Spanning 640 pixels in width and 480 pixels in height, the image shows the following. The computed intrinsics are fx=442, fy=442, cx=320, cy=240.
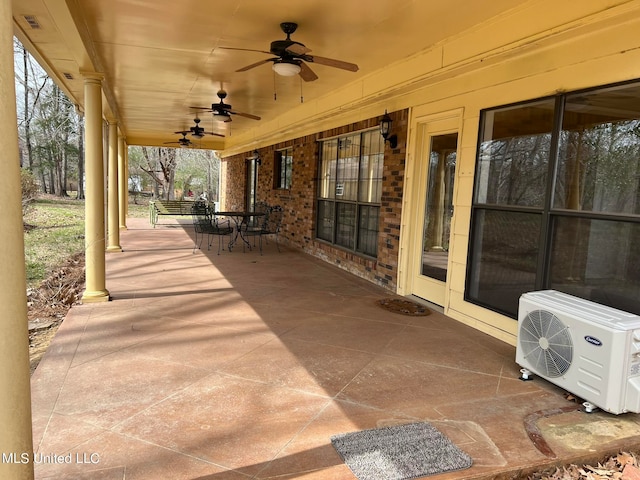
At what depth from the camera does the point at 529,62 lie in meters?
3.78

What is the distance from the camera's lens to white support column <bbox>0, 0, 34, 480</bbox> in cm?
115

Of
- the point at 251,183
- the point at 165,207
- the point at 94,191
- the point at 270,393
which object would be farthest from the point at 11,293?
the point at 165,207

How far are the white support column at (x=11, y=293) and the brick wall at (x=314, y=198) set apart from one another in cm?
475

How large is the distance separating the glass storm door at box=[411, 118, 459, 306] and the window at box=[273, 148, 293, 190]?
4930 mm

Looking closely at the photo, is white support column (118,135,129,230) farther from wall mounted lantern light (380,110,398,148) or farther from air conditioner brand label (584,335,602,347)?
air conditioner brand label (584,335,602,347)

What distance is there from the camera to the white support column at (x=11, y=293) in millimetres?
1151

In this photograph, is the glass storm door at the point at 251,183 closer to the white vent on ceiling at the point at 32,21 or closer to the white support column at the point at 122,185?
the white support column at the point at 122,185

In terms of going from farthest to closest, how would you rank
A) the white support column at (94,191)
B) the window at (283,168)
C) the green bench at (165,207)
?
the green bench at (165,207) < the window at (283,168) < the white support column at (94,191)

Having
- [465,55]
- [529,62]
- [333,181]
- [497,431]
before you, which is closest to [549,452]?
[497,431]

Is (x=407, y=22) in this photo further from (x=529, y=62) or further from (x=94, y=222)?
(x=94, y=222)

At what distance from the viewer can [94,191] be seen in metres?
4.73

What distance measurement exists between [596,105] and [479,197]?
129cm

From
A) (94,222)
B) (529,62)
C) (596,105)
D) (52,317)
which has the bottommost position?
(52,317)

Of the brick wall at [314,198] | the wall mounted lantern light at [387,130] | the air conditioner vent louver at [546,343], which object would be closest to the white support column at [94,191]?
the wall mounted lantern light at [387,130]
